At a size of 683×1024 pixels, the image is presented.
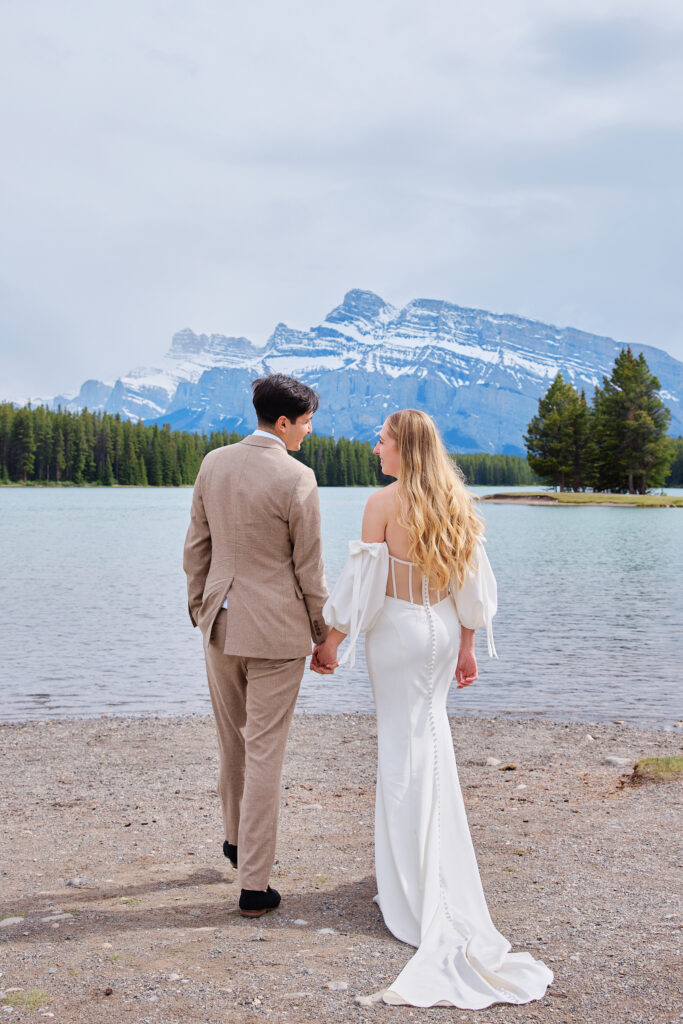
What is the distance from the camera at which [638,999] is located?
3.94 m

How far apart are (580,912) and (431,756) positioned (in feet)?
4.12

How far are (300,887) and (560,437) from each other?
93.4 m

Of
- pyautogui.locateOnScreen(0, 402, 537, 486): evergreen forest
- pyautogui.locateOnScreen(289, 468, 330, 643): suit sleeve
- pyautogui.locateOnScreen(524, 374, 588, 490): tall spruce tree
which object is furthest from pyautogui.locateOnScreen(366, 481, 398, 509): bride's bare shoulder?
pyautogui.locateOnScreen(0, 402, 537, 486): evergreen forest

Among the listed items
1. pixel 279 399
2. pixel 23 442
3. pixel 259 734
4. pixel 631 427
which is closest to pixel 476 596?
pixel 259 734

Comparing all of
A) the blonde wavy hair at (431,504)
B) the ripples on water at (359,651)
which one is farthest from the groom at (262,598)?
the ripples on water at (359,651)

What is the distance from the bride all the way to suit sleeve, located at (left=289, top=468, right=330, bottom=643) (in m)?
0.14

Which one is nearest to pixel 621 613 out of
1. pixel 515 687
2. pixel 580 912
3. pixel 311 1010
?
pixel 515 687

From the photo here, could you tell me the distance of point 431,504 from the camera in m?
4.77

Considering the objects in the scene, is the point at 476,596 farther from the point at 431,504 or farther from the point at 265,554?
the point at 265,554

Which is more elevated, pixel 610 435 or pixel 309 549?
pixel 610 435

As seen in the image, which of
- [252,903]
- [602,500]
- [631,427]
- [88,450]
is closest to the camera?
[252,903]

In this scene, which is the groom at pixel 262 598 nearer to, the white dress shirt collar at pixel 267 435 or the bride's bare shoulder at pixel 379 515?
the white dress shirt collar at pixel 267 435

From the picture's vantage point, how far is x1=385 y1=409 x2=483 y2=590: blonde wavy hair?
4.75 meters

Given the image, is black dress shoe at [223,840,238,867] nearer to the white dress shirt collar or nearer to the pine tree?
the white dress shirt collar
